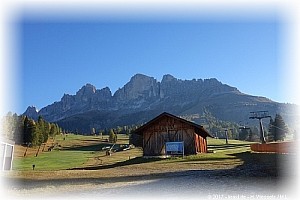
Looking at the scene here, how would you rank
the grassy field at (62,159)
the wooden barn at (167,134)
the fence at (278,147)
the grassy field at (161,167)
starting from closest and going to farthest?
the grassy field at (161,167) → the fence at (278,147) → the wooden barn at (167,134) → the grassy field at (62,159)

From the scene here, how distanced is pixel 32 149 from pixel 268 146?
220 feet

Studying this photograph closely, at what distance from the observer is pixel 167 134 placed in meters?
39.0

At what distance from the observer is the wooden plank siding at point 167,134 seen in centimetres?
3797

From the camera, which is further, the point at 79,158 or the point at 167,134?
the point at 79,158

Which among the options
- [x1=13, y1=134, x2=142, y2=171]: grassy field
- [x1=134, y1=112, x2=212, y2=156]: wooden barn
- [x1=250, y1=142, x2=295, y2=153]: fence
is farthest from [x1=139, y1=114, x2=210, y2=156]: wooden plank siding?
[x1=13, y1=134, x2=142, y2=171]: grassy field

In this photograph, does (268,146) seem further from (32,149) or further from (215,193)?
(32,149)

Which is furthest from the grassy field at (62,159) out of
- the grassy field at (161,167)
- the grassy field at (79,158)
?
the grassy field at (161,167)

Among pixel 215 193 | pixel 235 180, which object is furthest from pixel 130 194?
pixel 235 180

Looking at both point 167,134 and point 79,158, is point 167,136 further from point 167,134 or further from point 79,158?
point 79,158

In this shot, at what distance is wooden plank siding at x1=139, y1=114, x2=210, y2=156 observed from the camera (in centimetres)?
3797

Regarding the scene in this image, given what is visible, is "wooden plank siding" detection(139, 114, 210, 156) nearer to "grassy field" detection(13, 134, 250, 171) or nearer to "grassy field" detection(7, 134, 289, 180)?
"grassy field" detection(7, 134, 289, 180)

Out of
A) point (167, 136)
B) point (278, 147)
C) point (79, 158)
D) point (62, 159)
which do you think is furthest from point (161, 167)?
point (79, 158)

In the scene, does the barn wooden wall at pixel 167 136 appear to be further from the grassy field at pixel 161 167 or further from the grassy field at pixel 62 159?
the grassy field at pixel 62 159

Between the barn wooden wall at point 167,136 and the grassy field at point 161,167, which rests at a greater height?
the barn wooden wall at point 167,136
